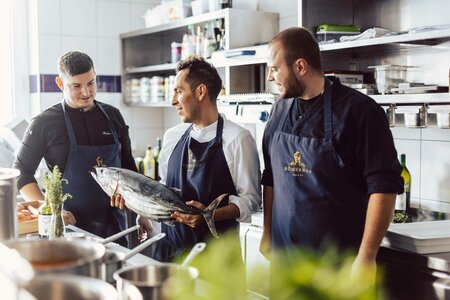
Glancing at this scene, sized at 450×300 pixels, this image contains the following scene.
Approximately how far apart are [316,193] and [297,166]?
13cm

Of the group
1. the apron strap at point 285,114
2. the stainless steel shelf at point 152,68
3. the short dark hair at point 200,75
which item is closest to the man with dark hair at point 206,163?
the short dark hair at point 200,75

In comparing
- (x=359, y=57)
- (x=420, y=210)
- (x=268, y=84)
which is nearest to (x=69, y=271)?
(x=420, y=210)

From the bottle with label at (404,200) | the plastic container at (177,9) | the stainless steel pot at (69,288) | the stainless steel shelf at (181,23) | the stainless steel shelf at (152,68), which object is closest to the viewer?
the stainless steel pot at (69,288)

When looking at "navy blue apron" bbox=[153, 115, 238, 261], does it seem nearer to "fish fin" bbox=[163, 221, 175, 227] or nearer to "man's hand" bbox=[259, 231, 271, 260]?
"fish fin" bbox=[163, 221, 175, 227]

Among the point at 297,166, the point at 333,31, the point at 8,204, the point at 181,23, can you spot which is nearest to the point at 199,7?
the point at 181,23

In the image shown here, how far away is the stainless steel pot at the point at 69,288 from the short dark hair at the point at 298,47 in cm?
158

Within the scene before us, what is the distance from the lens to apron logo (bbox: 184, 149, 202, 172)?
2.40 metres

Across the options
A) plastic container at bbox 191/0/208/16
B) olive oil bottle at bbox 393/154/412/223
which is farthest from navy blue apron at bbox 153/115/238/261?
plastic container at bbox 191/0/208/16

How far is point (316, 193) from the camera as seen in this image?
2193mm

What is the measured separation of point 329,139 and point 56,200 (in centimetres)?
103

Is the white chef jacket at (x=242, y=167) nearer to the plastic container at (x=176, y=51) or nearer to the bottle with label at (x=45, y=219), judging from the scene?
the bottle with label at (x=45, y=219)

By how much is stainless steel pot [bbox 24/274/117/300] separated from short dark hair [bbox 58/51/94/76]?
6.77 feet

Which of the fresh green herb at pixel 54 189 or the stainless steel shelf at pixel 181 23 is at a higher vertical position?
the stainless steel shelf at pixel 181 23

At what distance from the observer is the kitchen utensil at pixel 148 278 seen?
0.84 m
